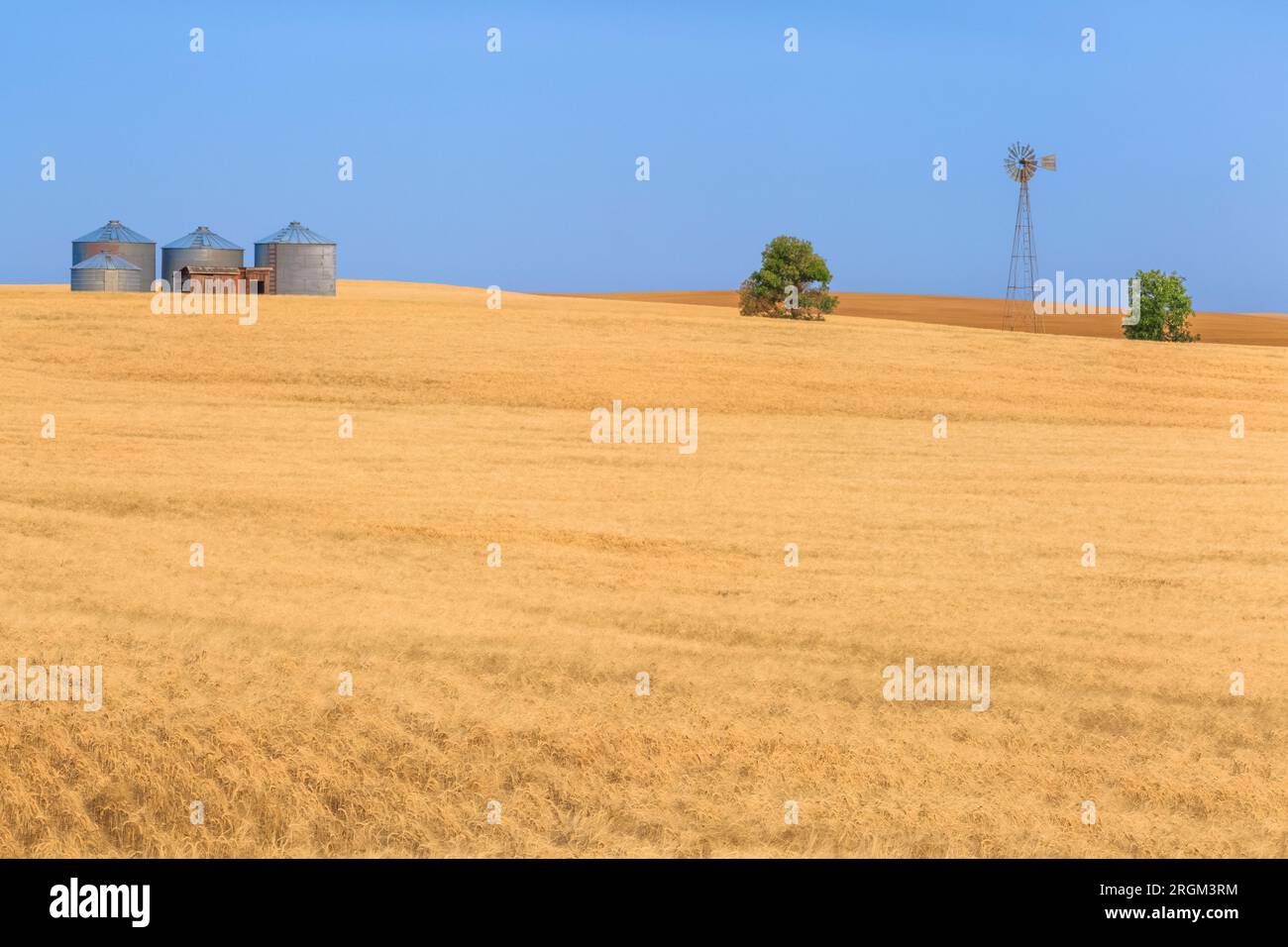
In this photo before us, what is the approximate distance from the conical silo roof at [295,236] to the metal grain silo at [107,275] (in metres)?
7.59

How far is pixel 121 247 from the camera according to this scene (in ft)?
266

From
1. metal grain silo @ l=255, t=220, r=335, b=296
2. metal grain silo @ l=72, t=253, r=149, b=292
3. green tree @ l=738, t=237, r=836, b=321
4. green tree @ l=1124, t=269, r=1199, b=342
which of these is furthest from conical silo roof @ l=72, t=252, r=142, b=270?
green tree @ l=1124, t=269, r=1199, b=342

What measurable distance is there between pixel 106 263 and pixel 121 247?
1771mm

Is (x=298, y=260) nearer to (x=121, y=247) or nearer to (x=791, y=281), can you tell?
(x=121, y=247)

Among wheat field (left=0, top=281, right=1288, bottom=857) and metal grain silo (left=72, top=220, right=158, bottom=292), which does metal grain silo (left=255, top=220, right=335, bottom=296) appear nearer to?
metal grain silo (left=72, top=220, right=158, bottom=292)

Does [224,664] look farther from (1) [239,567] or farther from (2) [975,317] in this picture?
(2) [975,317]

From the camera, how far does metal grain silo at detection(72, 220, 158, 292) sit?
81.0 metres

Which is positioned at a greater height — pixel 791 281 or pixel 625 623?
pixel 791 281

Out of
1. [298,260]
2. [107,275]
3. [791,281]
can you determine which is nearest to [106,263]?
[107,275]

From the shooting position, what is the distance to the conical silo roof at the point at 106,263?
79.6 meters

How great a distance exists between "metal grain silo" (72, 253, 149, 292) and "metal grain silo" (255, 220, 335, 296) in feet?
23.7

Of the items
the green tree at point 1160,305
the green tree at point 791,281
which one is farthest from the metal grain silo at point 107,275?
the green tree at point 1160,305

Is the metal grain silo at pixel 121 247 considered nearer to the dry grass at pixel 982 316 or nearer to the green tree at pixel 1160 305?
the dry grass at pixel 982 316
